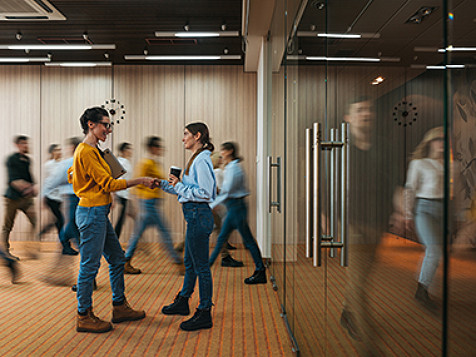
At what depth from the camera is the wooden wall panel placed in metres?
7.17

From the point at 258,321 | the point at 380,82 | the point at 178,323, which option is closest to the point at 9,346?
the point at 178,323

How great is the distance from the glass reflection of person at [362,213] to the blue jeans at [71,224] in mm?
3542

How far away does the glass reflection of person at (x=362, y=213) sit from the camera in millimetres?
984

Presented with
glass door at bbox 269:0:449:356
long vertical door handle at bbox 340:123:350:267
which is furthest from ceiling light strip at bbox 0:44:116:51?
long vertical door handle at bbox 340:123:350:267

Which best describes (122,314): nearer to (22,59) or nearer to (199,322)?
(199,322)

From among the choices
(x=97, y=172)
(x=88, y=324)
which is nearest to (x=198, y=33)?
(x=97, y=172)

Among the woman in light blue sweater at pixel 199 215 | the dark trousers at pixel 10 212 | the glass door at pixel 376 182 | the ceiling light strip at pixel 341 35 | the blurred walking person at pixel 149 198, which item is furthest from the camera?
the blurred walking person at pixel 149 198

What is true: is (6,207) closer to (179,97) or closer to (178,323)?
(178,323)

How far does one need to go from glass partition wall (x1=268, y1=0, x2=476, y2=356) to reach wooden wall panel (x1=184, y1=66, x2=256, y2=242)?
5443 mm

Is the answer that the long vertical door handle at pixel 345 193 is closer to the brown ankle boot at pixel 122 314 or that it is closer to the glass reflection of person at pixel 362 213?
the glass reflection of person at pixel 362 213

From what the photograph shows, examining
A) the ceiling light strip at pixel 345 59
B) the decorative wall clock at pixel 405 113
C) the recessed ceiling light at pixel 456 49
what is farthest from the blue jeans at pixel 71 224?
the recessed ceiling light at pixel 456 49

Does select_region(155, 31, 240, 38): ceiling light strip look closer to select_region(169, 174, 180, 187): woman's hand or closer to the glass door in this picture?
select_region(169, 174, 180, 187): woman's hand

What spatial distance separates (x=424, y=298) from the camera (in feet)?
2.39

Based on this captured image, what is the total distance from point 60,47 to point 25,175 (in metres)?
2.80
